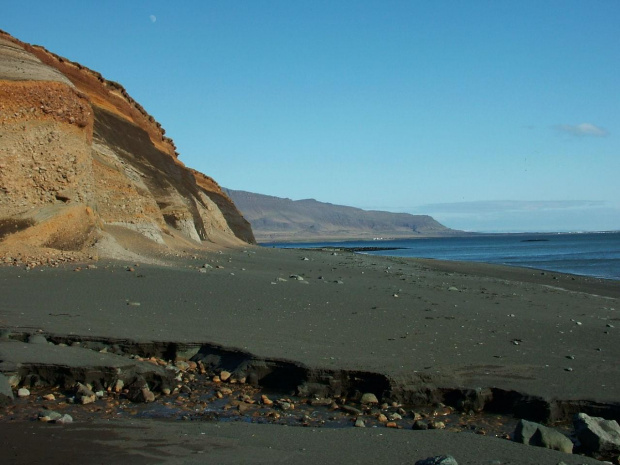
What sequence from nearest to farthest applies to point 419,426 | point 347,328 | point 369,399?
point 419,426 → point 369,399 → point 347,328

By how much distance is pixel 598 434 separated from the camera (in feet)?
17.5

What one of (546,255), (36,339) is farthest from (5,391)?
(546,255)

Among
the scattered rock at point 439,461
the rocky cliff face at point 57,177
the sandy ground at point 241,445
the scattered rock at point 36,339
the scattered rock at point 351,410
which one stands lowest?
the scattered rock at point 351,410

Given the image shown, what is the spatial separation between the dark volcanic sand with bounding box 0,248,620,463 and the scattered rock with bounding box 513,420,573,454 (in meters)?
0.22

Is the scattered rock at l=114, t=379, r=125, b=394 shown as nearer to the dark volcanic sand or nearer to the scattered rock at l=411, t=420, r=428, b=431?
the dark volcanic sand

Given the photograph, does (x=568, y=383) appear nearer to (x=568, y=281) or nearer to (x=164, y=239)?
(x=164, y=239)

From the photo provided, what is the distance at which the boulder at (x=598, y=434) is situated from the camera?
5.29 m

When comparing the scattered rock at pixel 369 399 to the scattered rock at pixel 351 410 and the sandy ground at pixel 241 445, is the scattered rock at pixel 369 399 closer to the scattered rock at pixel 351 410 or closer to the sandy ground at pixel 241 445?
the scattered rock at pixel 351 410

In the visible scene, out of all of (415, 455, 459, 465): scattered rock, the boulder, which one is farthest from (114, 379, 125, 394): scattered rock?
the boulder

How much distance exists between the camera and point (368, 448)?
16.9ft

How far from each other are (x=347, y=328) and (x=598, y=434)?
4.54 meters

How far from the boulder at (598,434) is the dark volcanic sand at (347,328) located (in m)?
0.50

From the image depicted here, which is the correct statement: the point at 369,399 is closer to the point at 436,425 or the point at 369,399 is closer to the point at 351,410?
the point at 351,410

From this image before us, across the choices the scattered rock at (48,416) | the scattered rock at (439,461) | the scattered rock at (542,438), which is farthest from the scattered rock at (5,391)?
the scattered rock at (542,438)
